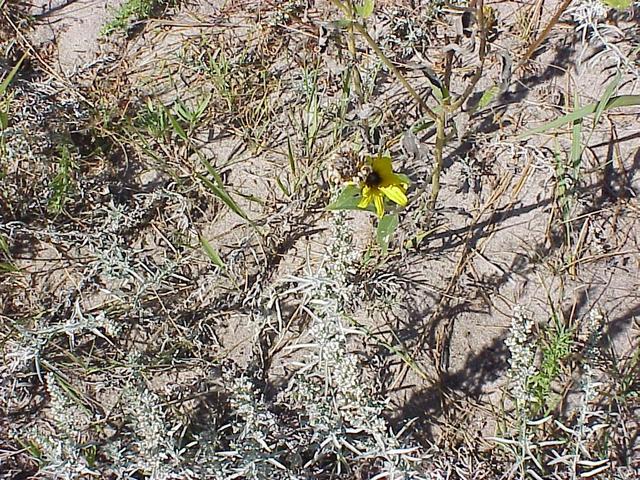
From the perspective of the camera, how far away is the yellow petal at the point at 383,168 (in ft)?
5.65

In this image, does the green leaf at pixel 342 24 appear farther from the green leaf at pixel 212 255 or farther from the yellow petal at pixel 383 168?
the green leaf at pixel 212 255

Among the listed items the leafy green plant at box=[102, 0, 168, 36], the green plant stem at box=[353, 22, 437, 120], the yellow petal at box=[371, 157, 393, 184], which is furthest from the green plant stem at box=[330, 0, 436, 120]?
the leafy green plant at box=[102, 0, 168, 36]

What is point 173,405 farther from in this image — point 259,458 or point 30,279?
point 30,279

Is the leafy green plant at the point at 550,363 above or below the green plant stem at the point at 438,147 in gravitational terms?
below

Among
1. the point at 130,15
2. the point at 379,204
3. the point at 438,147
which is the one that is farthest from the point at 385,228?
the point at 130,15

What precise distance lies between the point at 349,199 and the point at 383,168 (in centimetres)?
12

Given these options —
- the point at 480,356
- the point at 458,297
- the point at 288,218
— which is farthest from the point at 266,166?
the point at 480,356

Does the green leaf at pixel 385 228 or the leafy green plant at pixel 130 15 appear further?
the leafy green plant at pixel 130 15

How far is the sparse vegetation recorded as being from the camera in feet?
5.91

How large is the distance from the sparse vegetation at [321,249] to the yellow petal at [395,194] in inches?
0.7

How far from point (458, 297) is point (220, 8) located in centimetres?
134

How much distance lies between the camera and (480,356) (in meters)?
→ 1.97

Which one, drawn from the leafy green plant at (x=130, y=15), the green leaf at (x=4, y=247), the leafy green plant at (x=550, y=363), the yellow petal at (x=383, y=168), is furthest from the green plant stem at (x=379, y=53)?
the green leaf at (x=4, y=247)

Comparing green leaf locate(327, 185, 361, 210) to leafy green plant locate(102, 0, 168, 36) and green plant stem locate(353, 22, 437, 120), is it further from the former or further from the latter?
leafy green plant locate(102, 0, 168, 36)
